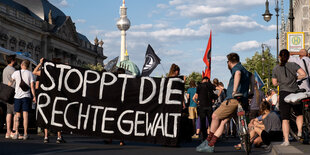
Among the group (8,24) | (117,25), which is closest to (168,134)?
(8,24)

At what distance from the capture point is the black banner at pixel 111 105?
11.1 meters

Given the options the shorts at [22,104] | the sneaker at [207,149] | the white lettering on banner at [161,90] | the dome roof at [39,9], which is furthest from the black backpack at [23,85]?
the dome roof at [39,9]

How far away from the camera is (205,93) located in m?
13.2

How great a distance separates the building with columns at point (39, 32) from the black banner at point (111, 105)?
51416 mm

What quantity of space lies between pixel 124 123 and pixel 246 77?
3.01 meters

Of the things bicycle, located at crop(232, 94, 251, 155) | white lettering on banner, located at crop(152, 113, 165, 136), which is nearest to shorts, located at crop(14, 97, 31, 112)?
white lettering on banner, located at crop(152, 113, 165, 136)

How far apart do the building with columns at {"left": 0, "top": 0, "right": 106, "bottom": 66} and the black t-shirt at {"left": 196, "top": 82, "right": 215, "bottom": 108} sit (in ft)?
166

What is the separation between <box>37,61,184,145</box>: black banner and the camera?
11.1 metres

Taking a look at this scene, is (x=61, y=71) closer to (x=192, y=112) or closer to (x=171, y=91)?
(x=171, y=91)

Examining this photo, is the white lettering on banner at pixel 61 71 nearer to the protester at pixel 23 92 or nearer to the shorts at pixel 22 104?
the protester at pixel 23 92

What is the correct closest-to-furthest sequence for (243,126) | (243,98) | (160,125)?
(243,126), (243,98), (160,125)

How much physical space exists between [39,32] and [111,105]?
218 ft

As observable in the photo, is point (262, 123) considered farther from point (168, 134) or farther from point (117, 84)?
point (117, 84)

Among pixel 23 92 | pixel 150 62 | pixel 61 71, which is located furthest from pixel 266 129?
pixel 150 62
